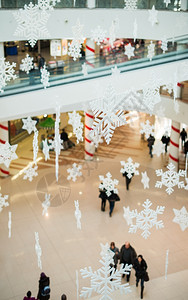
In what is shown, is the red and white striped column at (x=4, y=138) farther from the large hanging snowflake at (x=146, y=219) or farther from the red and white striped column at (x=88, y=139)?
the large hanging snowflake at (x=146, y=219)

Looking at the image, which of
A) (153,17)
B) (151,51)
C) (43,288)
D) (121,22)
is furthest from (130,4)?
(43,288)

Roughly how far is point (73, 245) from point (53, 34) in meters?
5.54

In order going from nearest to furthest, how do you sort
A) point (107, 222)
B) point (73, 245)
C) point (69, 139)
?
point (73, 245), point (107, 222), point (69, 139)

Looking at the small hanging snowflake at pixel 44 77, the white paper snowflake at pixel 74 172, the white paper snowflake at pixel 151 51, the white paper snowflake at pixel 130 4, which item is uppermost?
the white paper snowflake at pixel 130 4

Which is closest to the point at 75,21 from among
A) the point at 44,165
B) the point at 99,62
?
the point at 99,62

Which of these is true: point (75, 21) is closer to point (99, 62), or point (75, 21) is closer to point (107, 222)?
point (99, 62)

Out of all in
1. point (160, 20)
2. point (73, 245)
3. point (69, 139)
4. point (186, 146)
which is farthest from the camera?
point (69, 139)

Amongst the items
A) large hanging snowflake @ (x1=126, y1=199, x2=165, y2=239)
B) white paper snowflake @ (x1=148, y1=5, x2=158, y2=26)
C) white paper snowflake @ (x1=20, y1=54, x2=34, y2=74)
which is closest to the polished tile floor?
large hanging snowflake @ (x1=126, y1=199, x2=165, y2=239)

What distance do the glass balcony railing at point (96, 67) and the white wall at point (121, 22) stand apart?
1.30 m

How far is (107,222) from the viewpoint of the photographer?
13.5 metres

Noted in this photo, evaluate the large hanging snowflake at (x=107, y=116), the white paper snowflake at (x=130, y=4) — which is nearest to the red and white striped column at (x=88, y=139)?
the white paper snowflake at (x=130, y=4)

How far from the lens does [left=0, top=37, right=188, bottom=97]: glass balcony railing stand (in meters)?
12.6

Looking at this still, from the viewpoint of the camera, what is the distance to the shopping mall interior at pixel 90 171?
447 inches

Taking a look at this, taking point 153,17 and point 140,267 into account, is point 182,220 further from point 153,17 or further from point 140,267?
point 153,17
